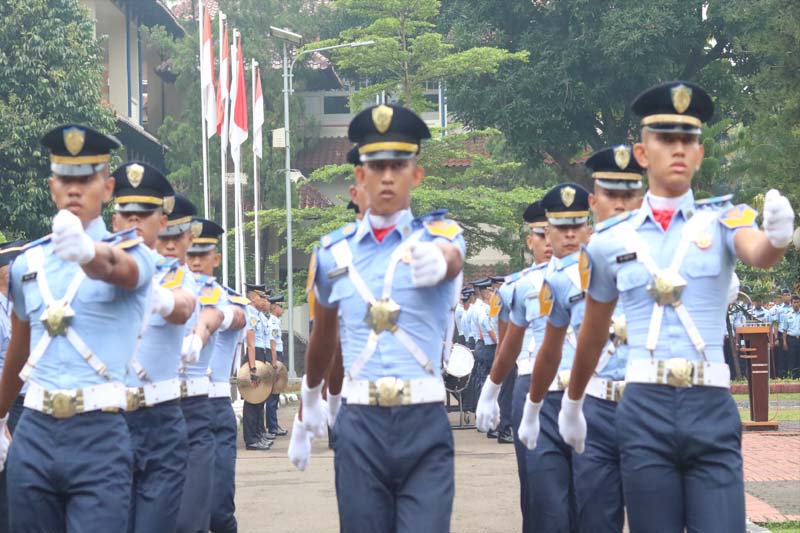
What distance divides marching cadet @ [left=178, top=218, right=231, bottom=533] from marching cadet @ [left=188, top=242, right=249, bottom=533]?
104 millimetres

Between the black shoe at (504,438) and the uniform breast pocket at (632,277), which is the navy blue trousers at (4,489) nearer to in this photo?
the uniform breast pocket at (632,277)

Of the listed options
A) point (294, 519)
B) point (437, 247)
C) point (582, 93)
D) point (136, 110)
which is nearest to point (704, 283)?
point (437, 247)

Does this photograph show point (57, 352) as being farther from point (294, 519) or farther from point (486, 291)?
point (486, 291)

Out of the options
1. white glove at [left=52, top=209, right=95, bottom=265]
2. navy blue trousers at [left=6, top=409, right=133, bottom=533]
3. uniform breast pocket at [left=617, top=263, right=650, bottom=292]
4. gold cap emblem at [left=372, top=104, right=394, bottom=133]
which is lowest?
navy blue trousers at [left=6, top=409, right=133, bottom=533]

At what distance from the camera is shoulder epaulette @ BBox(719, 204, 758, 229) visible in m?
6.11

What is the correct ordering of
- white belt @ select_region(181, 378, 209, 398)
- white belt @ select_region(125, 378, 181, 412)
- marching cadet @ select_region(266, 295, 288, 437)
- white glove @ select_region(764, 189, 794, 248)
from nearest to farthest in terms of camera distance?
white glove @ select_region(764, 189, 794, 248) < white belt @ select_region(125, 378, 181, 412) < white belt @ select_region(181, 378, 209, 398) < marching cadet @ select_region(266, 295, 288, 437)

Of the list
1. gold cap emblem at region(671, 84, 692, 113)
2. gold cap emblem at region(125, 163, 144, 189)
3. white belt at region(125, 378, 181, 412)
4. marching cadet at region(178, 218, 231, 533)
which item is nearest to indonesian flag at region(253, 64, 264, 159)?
marching cadet at region(178, 218, 231, 533)

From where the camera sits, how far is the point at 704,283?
6.12 metres

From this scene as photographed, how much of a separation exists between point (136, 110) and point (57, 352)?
127 feet

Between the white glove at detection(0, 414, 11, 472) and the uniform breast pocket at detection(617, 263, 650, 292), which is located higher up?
the uniform breast pocket at detection(617, 263, 650, 292)

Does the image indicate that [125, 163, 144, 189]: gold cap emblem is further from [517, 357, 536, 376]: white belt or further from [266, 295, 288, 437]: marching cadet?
[266, 295, 288, 437]: marching cadet

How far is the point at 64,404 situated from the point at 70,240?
87cm

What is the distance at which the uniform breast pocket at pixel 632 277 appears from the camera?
20.4ft

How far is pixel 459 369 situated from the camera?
22.1 metres
